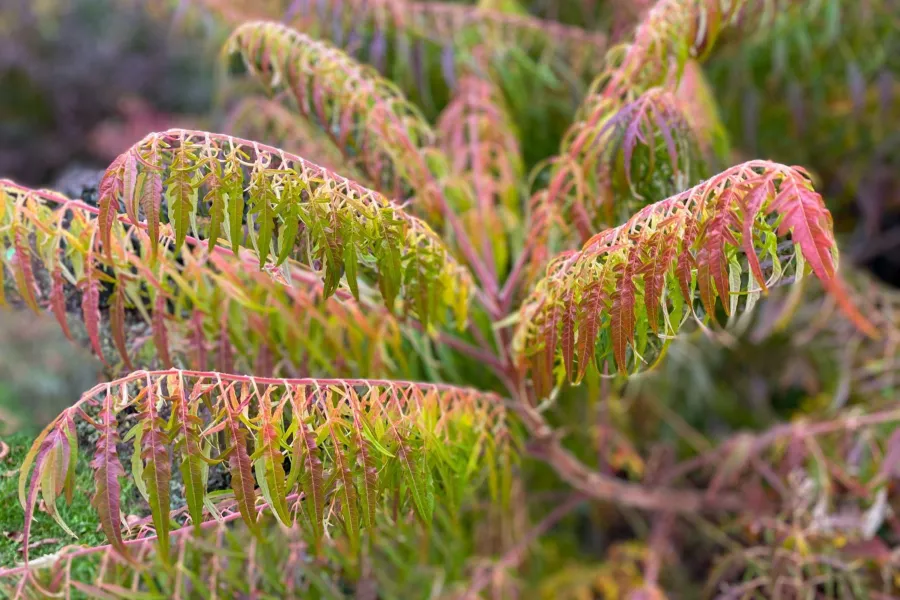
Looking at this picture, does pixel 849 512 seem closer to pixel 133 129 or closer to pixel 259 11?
pixel 259 11

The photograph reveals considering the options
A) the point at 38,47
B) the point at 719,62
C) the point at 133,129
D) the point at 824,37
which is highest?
the point at 38,47

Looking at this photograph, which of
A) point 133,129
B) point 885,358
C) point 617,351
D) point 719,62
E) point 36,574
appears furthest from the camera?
point 133,129

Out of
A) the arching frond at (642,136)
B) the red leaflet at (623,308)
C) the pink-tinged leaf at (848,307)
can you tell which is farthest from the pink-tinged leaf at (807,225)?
the pink-tinged leaf at (848,307)

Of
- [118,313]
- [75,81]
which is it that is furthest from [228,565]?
[75,81]

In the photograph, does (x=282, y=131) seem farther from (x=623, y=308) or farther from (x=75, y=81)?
(x=75, y=81)

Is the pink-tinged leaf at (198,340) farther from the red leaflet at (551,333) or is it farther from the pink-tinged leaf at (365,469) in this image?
the red leaflet at (551,333)

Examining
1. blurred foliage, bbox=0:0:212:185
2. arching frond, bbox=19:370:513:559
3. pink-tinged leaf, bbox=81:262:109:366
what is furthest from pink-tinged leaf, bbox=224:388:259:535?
blurred foliage, bbox=0:0:212:185

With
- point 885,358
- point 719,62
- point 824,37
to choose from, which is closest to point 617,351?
point 885,358

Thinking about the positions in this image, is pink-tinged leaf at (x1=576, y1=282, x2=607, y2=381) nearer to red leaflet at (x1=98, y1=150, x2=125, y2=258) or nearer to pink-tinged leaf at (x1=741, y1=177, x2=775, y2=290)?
pink-tinged leaf at (x1=741, y1=177, x2=775, y2=290)
